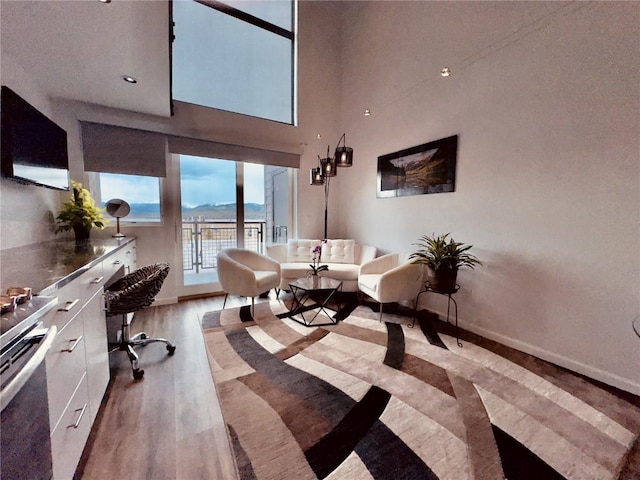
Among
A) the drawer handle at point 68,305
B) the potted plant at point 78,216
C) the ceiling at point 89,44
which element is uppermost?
the ceiling at point 89,44

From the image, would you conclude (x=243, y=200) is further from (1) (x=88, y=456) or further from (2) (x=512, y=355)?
(2) (x=512, y=355)

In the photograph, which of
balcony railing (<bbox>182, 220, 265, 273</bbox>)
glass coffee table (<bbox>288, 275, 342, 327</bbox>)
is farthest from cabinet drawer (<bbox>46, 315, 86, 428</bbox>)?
balcony railing (<bbox>182, 220, 265, 273</bbox>)

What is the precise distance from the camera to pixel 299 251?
4.13 meters

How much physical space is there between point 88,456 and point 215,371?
774 millimetres

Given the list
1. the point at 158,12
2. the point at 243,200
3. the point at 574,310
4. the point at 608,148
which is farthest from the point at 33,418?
the point at 243,200

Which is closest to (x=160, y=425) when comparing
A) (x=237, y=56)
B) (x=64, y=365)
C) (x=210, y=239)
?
(x=64, y=365)

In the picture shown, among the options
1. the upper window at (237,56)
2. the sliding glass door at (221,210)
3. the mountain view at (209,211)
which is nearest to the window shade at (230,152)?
the sliding glass door at (221,210)

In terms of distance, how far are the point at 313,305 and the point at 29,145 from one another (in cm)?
296

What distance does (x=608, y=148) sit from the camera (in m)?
1.85

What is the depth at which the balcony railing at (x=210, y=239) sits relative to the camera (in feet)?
13.8

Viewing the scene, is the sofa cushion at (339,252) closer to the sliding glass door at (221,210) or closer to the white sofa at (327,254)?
the white sofa at (327,254)

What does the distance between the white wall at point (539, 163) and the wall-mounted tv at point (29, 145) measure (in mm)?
3588

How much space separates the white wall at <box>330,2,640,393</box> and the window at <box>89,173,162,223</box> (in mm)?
3400

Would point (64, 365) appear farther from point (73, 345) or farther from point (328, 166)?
point (328, 166)
